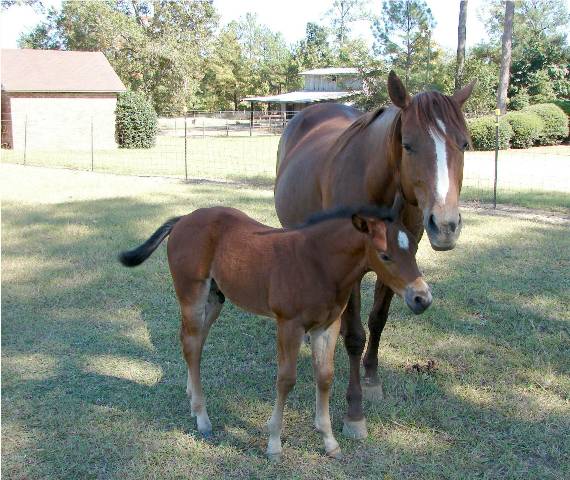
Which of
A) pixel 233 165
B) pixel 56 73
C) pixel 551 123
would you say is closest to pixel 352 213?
pixel 233 165

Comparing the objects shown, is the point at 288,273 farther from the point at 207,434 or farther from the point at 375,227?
the point at 207,434

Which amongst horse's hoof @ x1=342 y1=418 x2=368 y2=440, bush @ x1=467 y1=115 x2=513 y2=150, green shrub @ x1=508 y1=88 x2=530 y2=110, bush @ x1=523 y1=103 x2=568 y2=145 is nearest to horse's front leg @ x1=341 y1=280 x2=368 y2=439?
horse's hoof @ x1=342 y1=418 x2=368 y2=440

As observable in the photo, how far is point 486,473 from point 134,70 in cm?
4015

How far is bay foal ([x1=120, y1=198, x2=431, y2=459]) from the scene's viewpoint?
2709 millimetres

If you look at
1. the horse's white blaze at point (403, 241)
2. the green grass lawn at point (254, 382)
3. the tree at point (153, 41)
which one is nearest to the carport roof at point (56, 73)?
the tree at point (153, 41)

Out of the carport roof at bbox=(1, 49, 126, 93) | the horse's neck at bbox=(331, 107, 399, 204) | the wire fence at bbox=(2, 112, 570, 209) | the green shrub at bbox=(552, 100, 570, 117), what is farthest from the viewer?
the green shrub at bbox=(552, 100, 570, 117)

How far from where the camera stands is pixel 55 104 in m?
26.1

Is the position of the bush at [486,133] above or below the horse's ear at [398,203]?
above

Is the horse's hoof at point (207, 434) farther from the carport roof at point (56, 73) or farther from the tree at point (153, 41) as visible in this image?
the tree at point (153, 41)

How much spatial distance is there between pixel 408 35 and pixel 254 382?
29.7 meters

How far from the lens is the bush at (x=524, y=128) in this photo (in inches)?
939

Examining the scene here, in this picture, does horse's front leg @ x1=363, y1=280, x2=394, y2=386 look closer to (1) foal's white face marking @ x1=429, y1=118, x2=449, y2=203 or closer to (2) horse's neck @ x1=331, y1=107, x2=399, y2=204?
(2) horse's neck @ x1=331, y1=107, x2=399, y2=204

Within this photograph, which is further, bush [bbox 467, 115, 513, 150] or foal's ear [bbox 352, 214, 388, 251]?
bush [bbox 467, 115, 513, 150]

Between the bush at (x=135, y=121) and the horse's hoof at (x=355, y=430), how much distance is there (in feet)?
81.3
